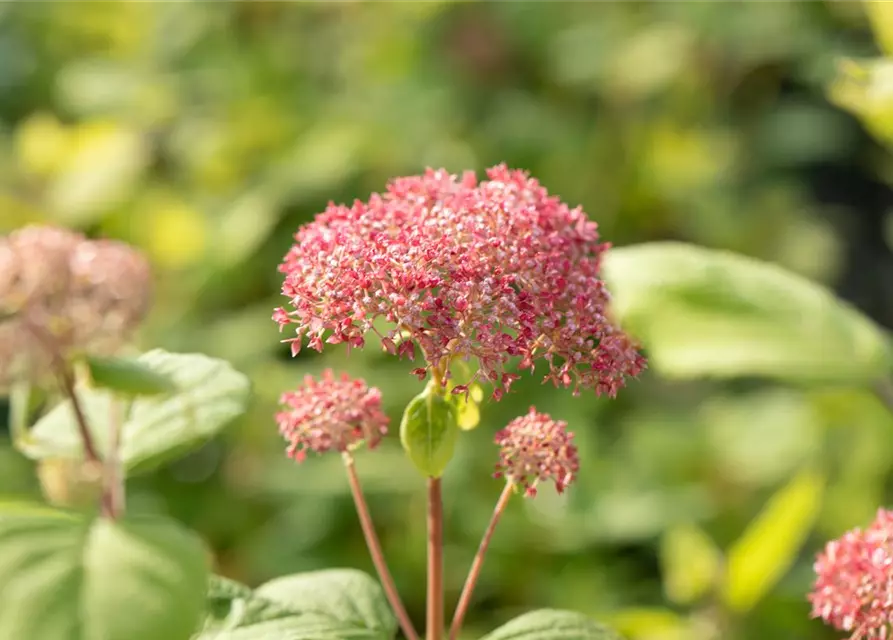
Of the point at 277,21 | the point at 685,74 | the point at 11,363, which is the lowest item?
the point at 11,363

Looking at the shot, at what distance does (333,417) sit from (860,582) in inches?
12.4

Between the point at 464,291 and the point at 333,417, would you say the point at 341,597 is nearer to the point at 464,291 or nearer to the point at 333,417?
the point at 333,417

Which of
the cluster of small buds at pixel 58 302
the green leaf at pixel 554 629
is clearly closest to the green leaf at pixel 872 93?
the green leaf at pixel 554 629

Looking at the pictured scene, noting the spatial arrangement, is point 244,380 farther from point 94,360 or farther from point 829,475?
point 829,475

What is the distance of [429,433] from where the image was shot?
1.87ft

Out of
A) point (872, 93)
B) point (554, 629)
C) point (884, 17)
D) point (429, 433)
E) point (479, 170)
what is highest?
point (479, 170)

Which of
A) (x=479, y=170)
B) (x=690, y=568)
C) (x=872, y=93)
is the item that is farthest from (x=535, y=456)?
(x=479, y=170)

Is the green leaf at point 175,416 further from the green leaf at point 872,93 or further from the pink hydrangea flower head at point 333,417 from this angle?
the green leaf at point 872,93

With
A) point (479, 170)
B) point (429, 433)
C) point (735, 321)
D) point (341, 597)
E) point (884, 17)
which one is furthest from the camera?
point (479, 170)

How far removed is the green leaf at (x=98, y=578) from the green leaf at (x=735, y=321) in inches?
13.3

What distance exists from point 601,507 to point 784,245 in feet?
3.07

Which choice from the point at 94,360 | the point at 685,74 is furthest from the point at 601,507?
the point at 94,360

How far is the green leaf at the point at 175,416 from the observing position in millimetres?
592

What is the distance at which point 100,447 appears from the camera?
626 millimetres
